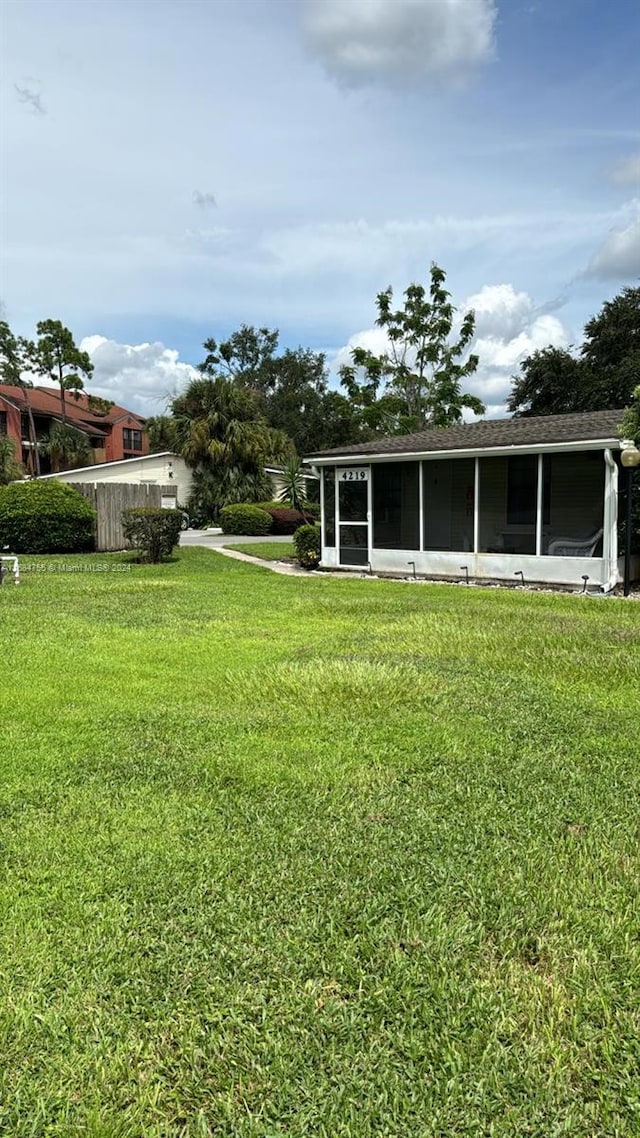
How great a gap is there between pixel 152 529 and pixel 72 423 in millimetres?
34027

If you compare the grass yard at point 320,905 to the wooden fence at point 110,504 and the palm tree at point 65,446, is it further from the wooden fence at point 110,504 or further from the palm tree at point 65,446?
the palm tree at point 65,446

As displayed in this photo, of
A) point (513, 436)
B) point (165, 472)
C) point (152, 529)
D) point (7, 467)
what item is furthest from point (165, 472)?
point (513, 436)

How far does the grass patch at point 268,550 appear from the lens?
19031mm

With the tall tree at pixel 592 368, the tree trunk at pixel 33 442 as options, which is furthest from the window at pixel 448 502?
the tree trunk at pixel 33 442

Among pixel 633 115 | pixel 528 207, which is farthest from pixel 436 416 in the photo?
pixel 633 115

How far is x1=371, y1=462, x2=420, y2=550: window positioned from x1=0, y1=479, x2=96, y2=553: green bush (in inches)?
308

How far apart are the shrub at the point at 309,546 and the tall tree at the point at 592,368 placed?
67.4 feet

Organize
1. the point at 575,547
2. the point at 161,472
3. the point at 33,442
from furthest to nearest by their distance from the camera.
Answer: the point at 33,442, the point at 161,472, the point at 575,547

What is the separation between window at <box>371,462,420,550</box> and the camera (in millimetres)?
15359

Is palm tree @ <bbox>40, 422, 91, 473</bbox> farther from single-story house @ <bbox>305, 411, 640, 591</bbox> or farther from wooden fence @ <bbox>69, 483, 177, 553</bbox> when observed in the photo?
single-story house @ <bbox>305, 411, 640, 591</bbox>

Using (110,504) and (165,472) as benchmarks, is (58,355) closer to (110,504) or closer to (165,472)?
(165,472)

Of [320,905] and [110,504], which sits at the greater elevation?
[110,504]

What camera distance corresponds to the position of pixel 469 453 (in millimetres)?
13266

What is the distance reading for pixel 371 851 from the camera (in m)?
2.97
